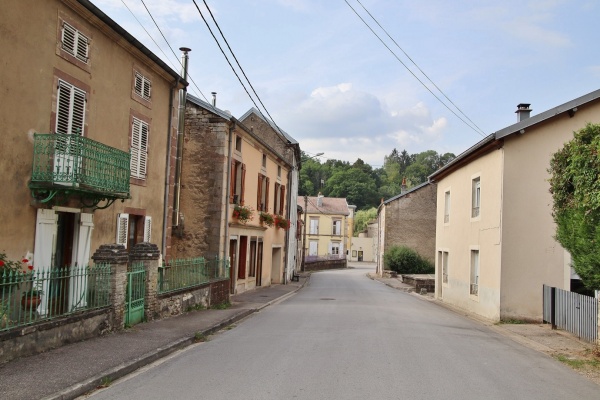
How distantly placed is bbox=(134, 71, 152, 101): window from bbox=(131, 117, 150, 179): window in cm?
71

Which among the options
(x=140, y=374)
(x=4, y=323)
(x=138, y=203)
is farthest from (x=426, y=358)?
(x=138, y=203)

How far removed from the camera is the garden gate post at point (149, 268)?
12078 mm

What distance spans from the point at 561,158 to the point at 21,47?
10.1m

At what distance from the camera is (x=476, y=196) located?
19.2m

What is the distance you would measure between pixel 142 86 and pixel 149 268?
17.3ft

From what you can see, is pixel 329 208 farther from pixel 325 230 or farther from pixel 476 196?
pixel 476 196

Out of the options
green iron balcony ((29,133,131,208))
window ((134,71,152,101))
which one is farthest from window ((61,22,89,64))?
window ((134,71,152,101))

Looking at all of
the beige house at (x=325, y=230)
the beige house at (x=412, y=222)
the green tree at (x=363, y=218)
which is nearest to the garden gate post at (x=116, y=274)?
the beige house at (x=412, y=222)

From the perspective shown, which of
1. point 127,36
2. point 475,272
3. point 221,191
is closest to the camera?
point 127,36

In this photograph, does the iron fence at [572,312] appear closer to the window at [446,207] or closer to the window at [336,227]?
the window at [446,207]

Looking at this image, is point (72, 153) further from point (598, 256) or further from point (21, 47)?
point (598, 256)

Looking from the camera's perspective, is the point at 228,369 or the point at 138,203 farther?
the point at 138,203

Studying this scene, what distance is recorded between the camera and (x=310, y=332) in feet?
39.2

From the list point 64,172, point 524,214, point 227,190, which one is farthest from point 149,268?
point 524,214
